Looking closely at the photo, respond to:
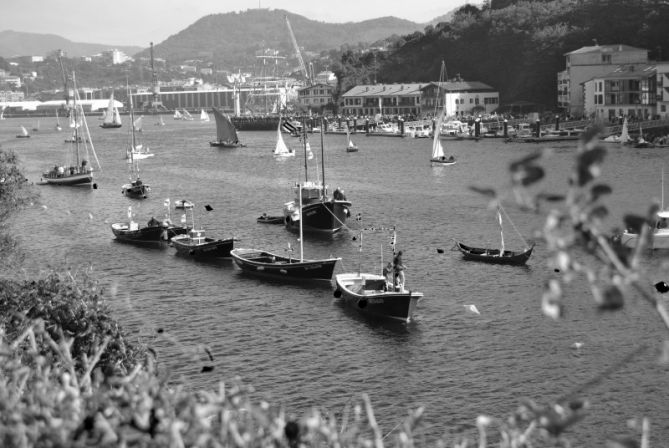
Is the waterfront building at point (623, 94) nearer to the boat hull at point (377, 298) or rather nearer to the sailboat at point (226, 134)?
the sailboat at point (226, 134)

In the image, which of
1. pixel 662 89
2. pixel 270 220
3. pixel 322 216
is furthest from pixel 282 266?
pixel 662 89

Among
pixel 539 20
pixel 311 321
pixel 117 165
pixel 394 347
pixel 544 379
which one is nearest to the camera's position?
pixel 544 379

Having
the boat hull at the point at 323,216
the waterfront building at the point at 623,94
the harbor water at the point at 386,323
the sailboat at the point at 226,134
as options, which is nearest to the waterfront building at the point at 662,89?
Answer: the waterfront building at the point at 623,94

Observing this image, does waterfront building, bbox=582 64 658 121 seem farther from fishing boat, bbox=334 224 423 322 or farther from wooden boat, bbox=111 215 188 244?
fishing boat, bbox=334 224 423 322

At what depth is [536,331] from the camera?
2277cm

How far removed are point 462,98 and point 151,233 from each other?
77232mm

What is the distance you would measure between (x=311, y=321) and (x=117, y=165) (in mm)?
53021

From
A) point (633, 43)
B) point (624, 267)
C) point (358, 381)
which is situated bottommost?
point (358, 381)

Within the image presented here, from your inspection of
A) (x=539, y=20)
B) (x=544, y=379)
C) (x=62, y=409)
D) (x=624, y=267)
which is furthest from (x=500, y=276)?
(x=539, y=20)

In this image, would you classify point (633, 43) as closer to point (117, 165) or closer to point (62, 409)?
point (117, 165)

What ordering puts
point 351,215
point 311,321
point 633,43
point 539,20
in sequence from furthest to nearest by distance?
point 539,20 < point 633,43 < point 351,215 < point 311,321

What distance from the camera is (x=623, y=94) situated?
8538cm

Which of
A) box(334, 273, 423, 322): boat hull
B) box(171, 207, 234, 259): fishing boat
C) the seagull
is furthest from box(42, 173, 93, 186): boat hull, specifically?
the seagull

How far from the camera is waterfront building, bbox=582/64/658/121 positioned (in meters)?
82.1
